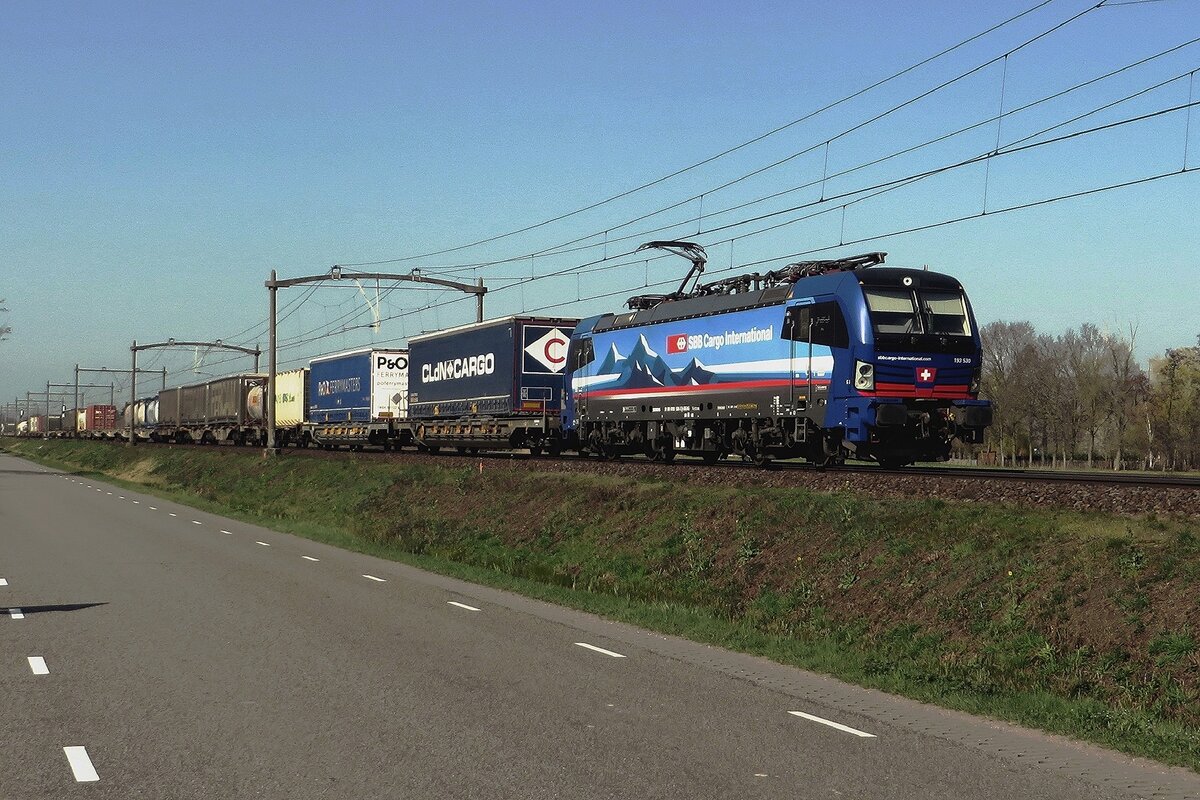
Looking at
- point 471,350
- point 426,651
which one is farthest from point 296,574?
point 471,350

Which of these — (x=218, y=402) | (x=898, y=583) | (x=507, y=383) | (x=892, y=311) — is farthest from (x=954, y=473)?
(x=218, y=402)

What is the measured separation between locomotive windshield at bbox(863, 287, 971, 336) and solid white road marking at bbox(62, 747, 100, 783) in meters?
18.2

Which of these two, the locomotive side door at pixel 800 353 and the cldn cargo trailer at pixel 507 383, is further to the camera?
the cldn cargo trailer at pixel 507 383

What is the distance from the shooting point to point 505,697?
10.9m

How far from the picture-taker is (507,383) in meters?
42.0

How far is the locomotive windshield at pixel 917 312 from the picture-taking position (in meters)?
24.4

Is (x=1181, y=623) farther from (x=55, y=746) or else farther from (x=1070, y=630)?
(x=55, y=746)

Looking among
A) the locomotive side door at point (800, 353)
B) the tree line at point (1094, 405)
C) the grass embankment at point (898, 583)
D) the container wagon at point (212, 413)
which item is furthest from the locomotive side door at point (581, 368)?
the tree line at point (1094, 405)

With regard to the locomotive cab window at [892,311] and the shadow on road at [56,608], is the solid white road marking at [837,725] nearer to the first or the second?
the shadow on road at [56,608]

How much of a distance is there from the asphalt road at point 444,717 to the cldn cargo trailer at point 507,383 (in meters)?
24.5

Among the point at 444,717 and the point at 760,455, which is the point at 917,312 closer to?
the point at 760,455

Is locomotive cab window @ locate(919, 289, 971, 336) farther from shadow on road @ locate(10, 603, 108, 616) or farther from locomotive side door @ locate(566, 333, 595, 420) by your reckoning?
shadow on road @ locate(10, 603, 108, 616)

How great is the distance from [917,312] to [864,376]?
180cm

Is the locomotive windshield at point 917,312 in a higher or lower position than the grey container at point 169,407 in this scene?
higher
